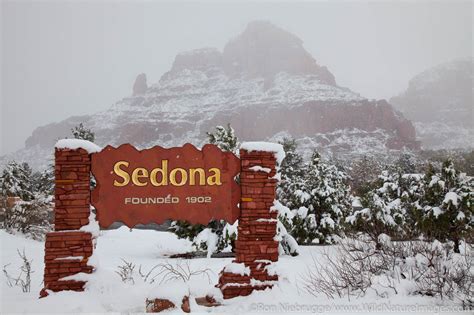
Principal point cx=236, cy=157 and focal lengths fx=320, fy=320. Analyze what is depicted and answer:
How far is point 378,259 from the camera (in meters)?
5.83

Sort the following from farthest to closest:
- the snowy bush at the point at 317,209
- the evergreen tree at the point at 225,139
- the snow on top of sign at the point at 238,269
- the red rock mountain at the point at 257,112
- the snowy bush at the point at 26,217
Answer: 1. the red rock mountain at the point at 257,112
2. the snowy bush at the point at 317,209
3. the snowy bush at the point at 26,217
4. the evergreen tree at the point at 225,139
5. the snow on top of sign at the point at 238,269

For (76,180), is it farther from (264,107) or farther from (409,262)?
(264,107)

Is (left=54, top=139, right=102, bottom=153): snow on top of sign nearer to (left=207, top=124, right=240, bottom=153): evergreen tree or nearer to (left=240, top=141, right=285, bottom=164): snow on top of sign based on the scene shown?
(left=240, top=141, right=285, bottom=164): snow on top of sign

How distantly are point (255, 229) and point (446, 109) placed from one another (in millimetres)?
196773

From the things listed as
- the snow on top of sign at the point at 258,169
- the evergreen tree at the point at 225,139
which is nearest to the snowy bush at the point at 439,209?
the evergreen tree at the point at 225,139

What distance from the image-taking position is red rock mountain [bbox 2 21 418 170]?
131 m

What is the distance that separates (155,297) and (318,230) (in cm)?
1371

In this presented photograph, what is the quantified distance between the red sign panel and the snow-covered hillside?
5502 inches

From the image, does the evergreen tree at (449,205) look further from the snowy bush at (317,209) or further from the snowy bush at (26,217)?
the snowy bush at (26,217)

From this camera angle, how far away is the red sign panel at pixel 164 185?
→ 18.0ft

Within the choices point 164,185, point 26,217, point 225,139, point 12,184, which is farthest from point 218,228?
point 12,184

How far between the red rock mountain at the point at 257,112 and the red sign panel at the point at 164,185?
10773 centimetres

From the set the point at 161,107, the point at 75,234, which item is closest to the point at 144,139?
the point at 161,107

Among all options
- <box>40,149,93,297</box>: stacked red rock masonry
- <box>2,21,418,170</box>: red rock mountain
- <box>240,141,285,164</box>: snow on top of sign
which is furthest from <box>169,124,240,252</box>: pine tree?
<box>2,21,418,170</box>: red rock mountain
